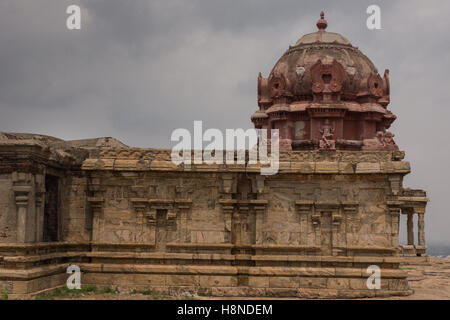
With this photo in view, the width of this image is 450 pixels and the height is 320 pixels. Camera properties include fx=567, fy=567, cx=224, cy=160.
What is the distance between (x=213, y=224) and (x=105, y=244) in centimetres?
308

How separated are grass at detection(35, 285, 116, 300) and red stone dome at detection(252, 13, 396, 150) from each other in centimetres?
1179

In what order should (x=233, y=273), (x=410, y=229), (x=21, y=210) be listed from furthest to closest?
(x=410, y=229) → (x=233, y=273) → (x=21, y=210)

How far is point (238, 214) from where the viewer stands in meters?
15.9

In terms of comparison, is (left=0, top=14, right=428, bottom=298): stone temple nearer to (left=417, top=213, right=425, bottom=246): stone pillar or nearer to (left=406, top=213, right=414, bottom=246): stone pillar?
(left=417, top=213, right=425, bottom=246): stone pillar

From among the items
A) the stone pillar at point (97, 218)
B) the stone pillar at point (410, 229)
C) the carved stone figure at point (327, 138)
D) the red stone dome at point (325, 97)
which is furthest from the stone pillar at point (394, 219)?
the stone pillar at point (410, 229)

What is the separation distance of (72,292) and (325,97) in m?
14.3

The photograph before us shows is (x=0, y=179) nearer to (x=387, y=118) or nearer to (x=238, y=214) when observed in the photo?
(x=238, y=214)

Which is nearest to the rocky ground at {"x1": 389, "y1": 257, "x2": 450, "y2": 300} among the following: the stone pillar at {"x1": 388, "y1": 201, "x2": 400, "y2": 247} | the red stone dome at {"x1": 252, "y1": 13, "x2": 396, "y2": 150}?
the stone pillar at {"x1": 388, "y1": 201, "x2": 400, "y2": 247}

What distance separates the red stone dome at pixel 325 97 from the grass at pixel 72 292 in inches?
464

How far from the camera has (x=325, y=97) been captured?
81.3 feet

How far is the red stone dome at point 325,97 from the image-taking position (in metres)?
24.7

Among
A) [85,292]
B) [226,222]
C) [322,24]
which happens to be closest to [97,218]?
[85,292]

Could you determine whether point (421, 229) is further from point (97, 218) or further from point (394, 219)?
point (97, 218)

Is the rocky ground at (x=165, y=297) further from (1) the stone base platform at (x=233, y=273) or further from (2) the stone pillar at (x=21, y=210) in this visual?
(2) the stone pillar at (x=21, y=210)
